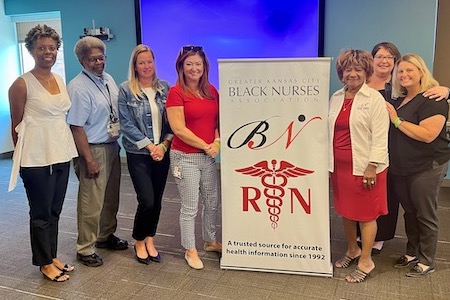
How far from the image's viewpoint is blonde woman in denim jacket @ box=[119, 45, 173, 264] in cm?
273

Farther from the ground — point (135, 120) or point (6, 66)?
point (6, 66)

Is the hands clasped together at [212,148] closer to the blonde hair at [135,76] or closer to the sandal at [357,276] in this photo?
the blonde hair at [135,76]

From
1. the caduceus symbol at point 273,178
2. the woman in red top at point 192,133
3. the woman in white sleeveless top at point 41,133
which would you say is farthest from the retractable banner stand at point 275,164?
the woman in white sleeveless top at point 41,133

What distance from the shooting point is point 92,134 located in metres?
2.77

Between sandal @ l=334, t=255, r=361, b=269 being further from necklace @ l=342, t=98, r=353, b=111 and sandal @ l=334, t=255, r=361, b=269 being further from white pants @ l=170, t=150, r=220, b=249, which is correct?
necklace @ l=342, t=98, r=353, b=111

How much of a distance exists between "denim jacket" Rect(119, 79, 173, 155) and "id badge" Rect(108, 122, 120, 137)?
57 millimetres

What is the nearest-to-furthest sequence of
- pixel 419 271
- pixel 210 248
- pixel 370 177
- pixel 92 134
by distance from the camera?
pixel 370 177
pixel 419 271
pixel 92 134
pixel 210 248

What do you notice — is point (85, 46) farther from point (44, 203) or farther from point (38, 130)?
point (44, 203)

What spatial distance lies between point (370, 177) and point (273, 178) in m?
0.55

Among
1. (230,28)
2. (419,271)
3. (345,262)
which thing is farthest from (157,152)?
(230,28)

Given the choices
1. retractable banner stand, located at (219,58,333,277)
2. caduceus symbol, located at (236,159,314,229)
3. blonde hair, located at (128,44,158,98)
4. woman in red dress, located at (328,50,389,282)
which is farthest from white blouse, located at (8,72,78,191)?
woman in red dress, located at (328,50,389,282)

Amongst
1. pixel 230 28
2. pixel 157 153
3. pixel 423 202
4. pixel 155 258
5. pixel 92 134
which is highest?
pixel 230 28

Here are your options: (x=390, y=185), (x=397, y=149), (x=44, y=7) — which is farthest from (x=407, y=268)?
(x=44, y=7)

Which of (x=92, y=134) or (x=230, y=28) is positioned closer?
(x=92, y=134)
